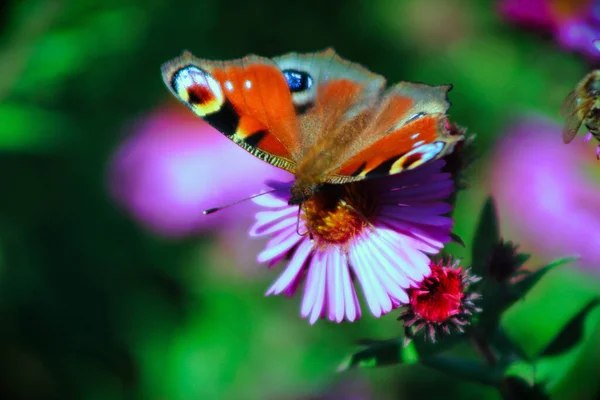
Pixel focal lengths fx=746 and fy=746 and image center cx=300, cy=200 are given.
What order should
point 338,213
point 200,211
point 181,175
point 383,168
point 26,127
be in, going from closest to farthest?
point 383,168
point 338,213
point 26,127
point 200,211
point 181,175


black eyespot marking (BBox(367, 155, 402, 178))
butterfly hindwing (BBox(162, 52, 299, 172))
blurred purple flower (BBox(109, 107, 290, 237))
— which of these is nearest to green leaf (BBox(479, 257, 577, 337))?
black eyespot marking (BBox(367, 155, 402, 178))

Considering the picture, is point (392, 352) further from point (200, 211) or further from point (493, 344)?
point (200, 211)

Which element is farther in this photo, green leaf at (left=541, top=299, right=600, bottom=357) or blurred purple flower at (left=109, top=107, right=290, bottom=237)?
blurred purple flower at (left=109, top=107, right=290, bottom=237)

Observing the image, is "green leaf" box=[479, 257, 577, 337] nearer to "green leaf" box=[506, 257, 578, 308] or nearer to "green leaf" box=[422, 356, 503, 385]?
"green leaf" box=[506, 257, 578, 308]

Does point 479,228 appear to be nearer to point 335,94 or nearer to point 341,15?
point 335,94

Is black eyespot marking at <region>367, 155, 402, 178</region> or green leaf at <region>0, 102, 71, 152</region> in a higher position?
green leaf at <region>0, 102, 71, 152</region>

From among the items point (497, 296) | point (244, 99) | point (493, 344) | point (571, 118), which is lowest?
point (493, 344)

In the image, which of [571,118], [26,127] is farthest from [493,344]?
[26,127]

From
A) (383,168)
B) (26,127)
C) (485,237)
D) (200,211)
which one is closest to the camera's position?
(383,168)
